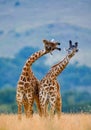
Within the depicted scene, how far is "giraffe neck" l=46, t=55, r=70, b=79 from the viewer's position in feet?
40.1

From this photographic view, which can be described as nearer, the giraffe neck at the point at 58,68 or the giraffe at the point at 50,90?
the giraffe at the point at 50,90

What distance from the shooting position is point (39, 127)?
33.3 feet

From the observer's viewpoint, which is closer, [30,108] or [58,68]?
[30,108]

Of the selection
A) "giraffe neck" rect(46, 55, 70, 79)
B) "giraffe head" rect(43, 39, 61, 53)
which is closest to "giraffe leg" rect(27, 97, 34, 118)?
"giraffe neck" rect(46, 55, 70, 79)

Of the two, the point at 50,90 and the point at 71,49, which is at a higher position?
the point at 71,49

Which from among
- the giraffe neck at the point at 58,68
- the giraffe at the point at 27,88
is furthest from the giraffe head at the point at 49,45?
the giraffe neck at the point at 58,68

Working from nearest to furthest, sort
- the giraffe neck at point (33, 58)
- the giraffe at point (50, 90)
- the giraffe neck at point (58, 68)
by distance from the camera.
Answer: the giraffe at point (50, 90)
the giraffe neck at point (33, 58)
the giraffe neck at point (58, 68)

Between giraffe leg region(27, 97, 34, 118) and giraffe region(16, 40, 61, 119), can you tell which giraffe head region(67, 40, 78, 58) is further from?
giraffe leg region(27, 97, 34, 118)

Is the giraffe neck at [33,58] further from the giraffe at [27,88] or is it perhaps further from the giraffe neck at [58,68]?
the giraffe neck at [58,68]

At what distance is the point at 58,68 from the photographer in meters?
12.4

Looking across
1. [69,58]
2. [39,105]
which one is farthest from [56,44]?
[39,105]

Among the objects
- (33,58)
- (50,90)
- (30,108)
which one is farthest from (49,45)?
(30,108)

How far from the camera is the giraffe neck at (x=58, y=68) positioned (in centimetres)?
1223

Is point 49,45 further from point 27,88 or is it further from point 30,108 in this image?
point 30,108
